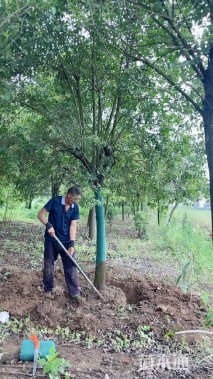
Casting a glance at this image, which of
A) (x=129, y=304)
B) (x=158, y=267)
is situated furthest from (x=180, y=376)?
(x=158, y=267)

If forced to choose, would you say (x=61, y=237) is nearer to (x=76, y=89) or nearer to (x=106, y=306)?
(x=106, y=306)

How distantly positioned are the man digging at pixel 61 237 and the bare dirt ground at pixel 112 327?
7.6 inches

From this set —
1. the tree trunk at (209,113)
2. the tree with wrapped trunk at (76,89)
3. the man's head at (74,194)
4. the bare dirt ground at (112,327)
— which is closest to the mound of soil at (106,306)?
the bare dirt ground at (112,327)

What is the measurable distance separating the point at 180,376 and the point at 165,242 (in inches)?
383

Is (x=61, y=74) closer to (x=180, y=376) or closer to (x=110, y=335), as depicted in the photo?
(x=110, y=335)

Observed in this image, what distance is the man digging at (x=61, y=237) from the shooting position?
5023 millimetres

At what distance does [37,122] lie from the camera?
553cm

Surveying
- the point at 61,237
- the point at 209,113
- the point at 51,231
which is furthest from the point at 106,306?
the point at 209,113

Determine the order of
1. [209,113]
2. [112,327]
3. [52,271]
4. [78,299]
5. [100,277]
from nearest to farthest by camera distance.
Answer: [209,113]
[112,327]
[78,299]
[52,271]
[100,277]

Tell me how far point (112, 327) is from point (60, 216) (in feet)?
5.45

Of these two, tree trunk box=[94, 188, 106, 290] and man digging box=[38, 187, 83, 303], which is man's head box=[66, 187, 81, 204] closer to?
man digging box=[38, 187, 83, 303]

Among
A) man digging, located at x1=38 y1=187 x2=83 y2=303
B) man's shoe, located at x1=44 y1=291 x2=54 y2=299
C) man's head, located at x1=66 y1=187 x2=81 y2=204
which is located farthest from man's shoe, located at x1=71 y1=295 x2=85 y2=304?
man's head, located at x1=66 y1=187 x2=81 y2=204

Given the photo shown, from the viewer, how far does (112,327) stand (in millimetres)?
4387

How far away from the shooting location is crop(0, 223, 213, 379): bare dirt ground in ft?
11.3
